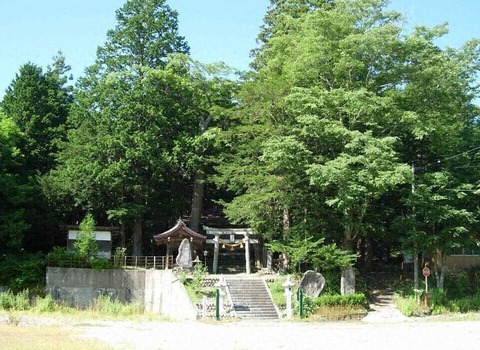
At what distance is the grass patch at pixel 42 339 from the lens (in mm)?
13672

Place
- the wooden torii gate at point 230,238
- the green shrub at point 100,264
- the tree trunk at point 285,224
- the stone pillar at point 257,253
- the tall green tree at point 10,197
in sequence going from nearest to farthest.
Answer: the tree trunk at point 285,224 → the green shrub at point 100,264 → the tall green tree at point 10,197 → the wooden torii gate at point 230,238 → the stone pillar at point 257,253

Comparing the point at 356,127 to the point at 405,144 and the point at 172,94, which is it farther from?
the point at 172,94

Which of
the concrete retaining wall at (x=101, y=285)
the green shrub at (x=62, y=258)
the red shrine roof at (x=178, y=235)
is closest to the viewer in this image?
the concrete retaining wall at (x=101, y=285)

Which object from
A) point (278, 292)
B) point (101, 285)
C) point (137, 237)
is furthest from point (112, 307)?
point (137, 237)

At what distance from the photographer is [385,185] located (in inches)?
924

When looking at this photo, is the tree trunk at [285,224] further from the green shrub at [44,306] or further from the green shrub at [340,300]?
the green shrub at [44,306]

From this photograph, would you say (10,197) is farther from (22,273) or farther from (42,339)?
(42,339)

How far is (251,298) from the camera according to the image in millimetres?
25359

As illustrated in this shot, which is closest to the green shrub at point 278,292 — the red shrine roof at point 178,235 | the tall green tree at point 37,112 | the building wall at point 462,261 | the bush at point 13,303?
the red shrine roof at point 178,235

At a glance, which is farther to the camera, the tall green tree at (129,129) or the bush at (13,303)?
the tall green tree at (129,129)

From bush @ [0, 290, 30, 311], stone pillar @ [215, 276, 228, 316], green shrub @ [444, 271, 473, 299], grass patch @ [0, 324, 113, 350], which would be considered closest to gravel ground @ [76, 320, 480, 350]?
grass patch @ [0, 324, 113, 350]

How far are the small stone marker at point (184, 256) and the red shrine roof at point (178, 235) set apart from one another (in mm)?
1609

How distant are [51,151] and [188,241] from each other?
1363 cm

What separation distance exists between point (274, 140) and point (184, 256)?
734cm
